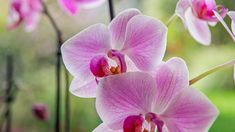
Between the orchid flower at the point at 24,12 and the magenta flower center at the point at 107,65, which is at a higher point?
the magenta flower center at the point at 107,65

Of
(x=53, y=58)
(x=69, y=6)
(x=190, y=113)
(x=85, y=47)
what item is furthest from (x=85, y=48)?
(x=53, y=58)

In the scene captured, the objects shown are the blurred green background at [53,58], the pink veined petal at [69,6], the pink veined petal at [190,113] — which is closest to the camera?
the pink veined petal at [190,113]

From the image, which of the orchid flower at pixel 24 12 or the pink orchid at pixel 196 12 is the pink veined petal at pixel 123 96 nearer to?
the pink orchid at pixel 196 12

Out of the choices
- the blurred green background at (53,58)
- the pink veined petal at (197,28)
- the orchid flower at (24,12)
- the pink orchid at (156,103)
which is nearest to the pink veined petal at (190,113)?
the pink orchid at (156,103)

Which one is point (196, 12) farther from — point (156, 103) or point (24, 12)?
point (24, 12)

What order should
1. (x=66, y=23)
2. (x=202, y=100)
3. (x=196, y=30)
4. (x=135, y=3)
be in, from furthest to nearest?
1. (x=135, y=3)
2. (x=66, y=23)
3. (x=196, y=30)
4. (x=202, y=100)

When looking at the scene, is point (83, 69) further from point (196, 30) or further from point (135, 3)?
point (135, 3)

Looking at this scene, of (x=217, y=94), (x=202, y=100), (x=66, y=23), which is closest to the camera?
(x=202, y=100)

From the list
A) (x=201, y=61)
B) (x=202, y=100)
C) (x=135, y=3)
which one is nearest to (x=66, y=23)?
(x=135, y=3)
